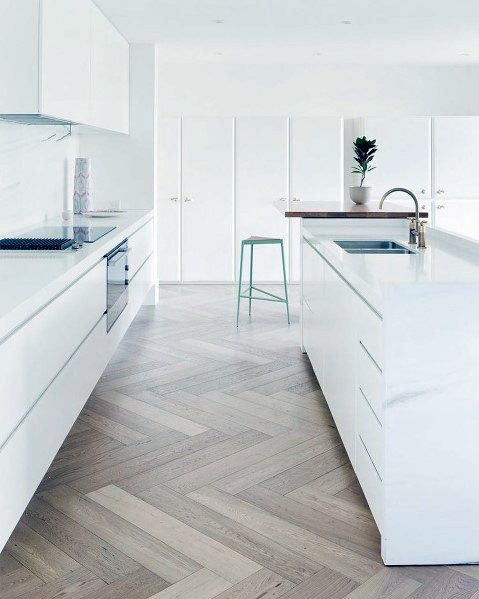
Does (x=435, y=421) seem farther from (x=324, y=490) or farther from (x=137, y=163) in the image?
(x=137, y=163)

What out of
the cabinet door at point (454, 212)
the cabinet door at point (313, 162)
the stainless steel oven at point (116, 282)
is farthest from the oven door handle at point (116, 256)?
the cabinet door at point (454, 212)

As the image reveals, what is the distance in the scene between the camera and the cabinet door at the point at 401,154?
8.02 meters

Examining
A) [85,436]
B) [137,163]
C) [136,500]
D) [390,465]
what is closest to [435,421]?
[390,465]

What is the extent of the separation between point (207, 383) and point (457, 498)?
2239 millimetres

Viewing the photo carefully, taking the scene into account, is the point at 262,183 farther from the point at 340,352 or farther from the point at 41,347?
the point at 41,347

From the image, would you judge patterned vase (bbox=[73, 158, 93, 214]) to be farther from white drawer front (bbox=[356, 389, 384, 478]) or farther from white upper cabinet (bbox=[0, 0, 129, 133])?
white drawer front (bbox=[356, 389, 384, 478])

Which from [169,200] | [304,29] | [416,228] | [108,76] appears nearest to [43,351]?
[416,228]

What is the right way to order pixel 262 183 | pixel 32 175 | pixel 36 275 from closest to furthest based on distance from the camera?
pixel 36 275
pixel 32 175
pixel 262 183

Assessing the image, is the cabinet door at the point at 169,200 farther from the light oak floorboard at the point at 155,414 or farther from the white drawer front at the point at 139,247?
the light oak floorboard at the point at 155,414

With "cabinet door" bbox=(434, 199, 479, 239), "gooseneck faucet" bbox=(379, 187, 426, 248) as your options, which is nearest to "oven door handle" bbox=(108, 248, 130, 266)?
"gooseneck faucet" bbox=(379, 187, 426, 248)

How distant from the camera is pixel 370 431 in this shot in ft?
8.34

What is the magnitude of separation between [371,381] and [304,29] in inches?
172

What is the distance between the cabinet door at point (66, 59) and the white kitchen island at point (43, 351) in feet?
2.46

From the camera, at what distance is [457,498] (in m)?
2.33
